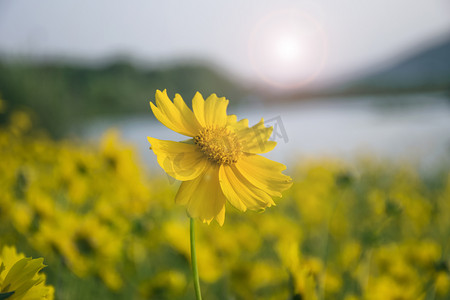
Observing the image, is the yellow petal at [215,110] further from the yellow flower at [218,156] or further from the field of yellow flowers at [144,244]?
the field of yellow flowers at [144,244]

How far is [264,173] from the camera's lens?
0.39 m

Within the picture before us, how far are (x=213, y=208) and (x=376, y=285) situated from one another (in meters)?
0.73

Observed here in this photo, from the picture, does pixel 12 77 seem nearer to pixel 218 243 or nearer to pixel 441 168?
pixel 218 243

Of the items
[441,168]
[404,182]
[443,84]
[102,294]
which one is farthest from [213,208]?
[443,84]

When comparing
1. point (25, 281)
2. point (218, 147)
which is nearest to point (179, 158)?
point (218, 147)

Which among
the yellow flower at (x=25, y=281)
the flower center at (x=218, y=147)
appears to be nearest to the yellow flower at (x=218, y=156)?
the flower center at (x=218, y=147)

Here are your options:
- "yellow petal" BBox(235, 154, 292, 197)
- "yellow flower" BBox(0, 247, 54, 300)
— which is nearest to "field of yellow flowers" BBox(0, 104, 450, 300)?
"yellow petal" BBox(235, 154, 292, 197)

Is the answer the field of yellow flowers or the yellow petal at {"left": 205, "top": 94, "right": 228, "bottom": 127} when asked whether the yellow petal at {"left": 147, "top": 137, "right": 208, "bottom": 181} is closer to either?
the yellow petal at {"left": 205, "top": 94, "right": 228, "bottom": 127}

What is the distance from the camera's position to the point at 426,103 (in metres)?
10.7

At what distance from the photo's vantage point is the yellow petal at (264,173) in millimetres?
374

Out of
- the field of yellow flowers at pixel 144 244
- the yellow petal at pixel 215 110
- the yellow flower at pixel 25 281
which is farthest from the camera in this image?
the field of yellow flowers at pixel 144 244

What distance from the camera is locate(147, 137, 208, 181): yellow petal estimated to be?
322 millimetres

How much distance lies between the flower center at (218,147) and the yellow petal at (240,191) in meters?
0.01

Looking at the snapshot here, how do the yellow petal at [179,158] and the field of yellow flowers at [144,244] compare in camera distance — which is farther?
the field of yellow flowers at [144,244]
